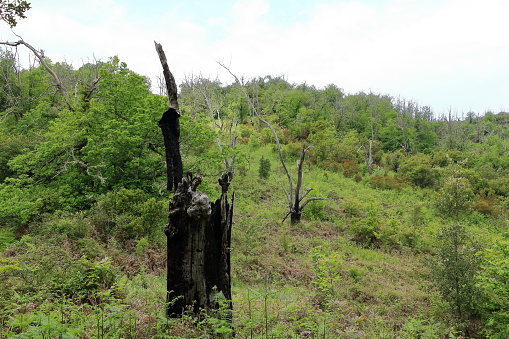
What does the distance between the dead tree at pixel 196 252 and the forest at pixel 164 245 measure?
0.79ft

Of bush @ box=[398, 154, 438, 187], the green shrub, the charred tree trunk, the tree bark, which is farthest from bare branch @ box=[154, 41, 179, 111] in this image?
bush @ box=[398, 154, 438, 187]

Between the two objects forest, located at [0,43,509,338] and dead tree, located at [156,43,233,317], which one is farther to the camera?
dead tree, located at [156,43,233,317]

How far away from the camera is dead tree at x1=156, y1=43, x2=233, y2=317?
368 cm

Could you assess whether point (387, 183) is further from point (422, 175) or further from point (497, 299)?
point (497, 299)

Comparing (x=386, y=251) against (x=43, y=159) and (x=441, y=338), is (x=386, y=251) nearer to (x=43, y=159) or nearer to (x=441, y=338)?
(x=441, y=338)

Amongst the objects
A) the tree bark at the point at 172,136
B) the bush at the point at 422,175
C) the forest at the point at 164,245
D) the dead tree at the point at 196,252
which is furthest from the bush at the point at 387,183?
the dead tree at the point at 196,252

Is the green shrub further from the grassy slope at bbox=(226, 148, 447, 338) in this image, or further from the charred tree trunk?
the charred tree trunk

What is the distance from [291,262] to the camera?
9344 mm

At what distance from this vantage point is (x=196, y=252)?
3768mm

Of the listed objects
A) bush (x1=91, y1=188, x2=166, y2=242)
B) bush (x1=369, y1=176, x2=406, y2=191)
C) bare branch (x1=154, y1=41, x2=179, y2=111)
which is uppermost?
bare branch (x1=154, y1=41, x2=179, y2=111)

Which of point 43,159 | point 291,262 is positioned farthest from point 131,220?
point 291,262

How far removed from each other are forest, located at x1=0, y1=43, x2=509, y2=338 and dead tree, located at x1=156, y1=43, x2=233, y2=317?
240 mm

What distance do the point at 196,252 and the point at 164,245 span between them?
5.20 meters

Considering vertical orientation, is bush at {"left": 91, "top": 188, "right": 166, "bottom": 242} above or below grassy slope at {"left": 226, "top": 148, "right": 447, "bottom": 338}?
above
